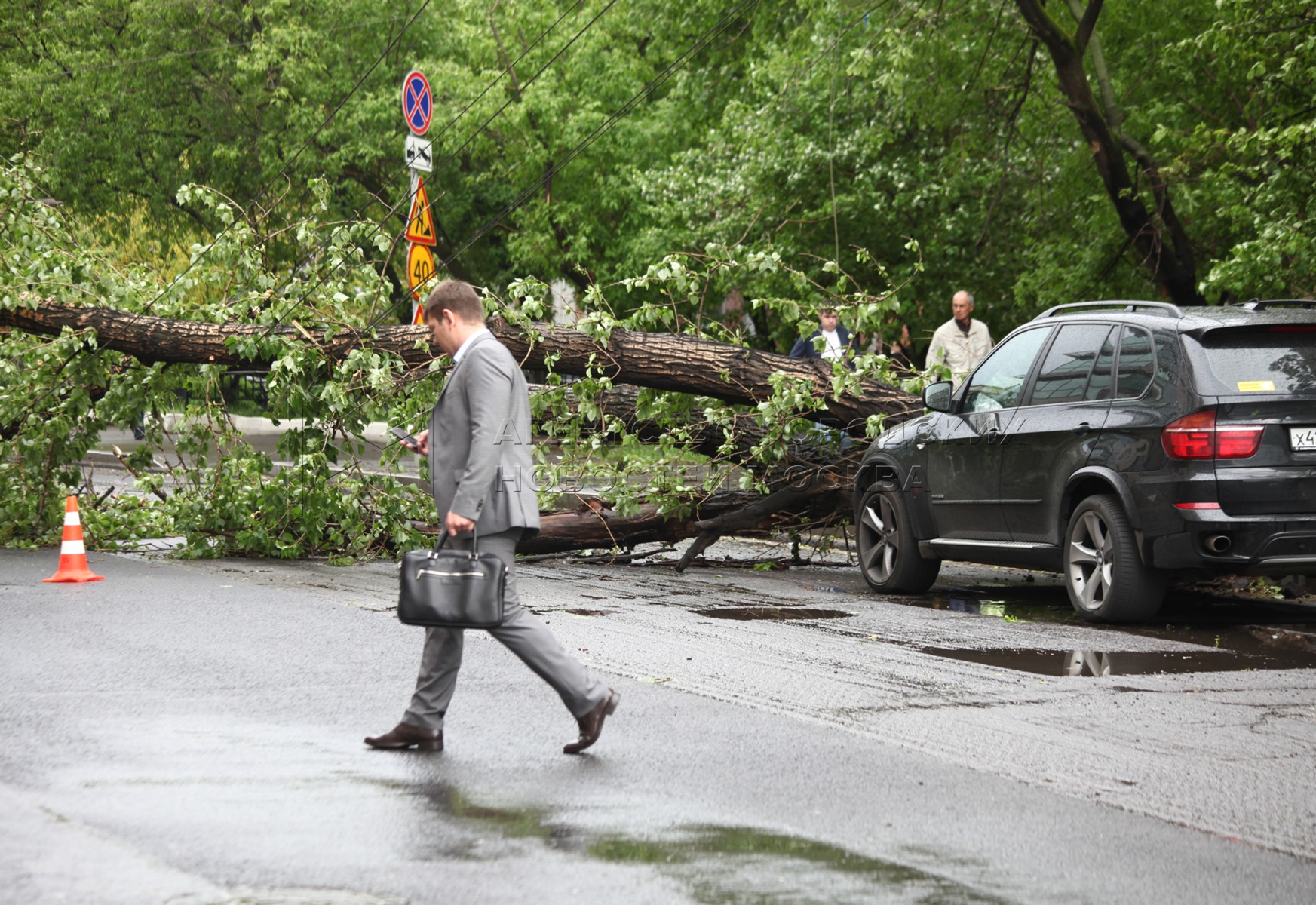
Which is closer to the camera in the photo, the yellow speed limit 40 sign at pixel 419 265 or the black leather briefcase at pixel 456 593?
the black leather briefcase at pixel 456 593

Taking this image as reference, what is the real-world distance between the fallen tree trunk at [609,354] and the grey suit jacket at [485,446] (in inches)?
241

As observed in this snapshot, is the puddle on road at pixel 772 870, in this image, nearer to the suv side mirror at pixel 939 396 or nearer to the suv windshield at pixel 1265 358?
the suv windshield at pixel 1265 358

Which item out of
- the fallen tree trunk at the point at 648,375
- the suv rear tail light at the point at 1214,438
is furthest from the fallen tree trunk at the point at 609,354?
the suv rear tail light at the point at 1214,438

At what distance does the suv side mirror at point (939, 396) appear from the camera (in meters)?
10.3

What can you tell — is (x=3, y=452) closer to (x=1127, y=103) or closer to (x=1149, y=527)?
(x=1149, y=527)

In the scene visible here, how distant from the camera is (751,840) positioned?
453cm

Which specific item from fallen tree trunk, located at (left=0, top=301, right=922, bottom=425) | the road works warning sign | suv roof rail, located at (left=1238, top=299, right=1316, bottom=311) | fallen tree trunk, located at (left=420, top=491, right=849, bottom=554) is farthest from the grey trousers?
the road works warning sign

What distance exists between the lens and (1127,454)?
8.75 metres

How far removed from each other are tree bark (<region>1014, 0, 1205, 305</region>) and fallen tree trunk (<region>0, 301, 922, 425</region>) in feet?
14.1

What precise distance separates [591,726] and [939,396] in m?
5.28

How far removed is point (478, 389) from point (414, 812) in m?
1.63

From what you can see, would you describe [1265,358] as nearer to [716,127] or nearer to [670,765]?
[670,765]

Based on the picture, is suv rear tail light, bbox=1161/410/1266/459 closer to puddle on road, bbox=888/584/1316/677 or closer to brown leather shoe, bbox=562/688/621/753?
puddle on road, bbox=888/584/1316/677

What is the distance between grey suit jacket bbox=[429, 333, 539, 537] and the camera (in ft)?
18.5
